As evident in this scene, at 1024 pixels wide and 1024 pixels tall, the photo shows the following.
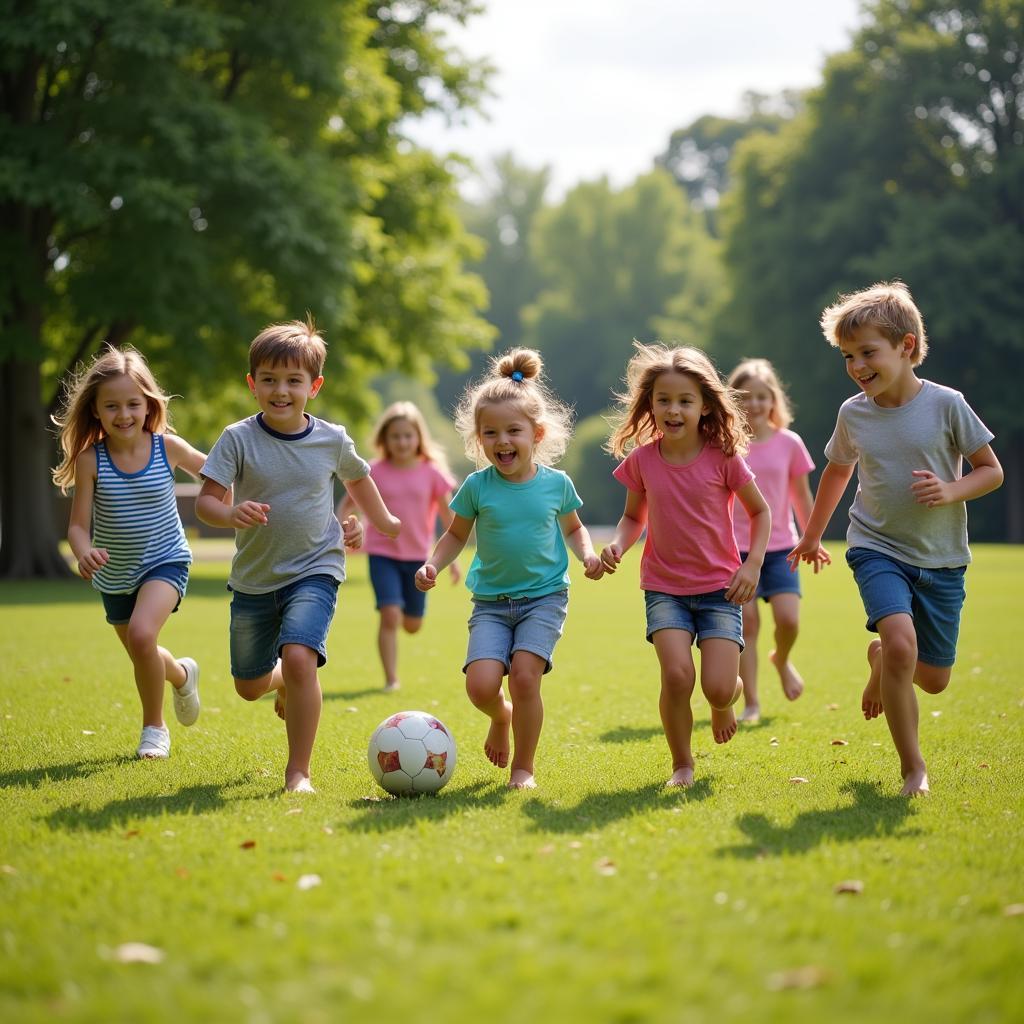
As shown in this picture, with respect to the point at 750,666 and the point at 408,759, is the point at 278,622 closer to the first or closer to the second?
the point at 408,759

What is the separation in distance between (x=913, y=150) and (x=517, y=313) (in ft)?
157

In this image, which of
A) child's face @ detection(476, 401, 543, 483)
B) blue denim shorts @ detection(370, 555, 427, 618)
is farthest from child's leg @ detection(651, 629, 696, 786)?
blue denim shorts @ detection(370, 555, 427, 618)

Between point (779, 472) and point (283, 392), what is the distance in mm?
4255

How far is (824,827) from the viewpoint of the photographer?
18.4 ft

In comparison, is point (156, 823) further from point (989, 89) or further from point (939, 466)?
point (989, 89)

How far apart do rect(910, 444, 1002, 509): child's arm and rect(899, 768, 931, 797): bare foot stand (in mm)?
1303

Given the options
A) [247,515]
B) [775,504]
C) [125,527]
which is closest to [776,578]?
[775,504]

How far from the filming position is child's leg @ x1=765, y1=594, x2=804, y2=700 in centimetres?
945

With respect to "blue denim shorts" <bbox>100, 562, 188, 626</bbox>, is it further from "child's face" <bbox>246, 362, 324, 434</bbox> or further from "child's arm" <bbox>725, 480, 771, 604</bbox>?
"child's arm" <bbox>725, 480, 771, 604</bbox>

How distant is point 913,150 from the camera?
158 ft

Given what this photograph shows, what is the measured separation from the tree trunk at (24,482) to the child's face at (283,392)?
20263 mm

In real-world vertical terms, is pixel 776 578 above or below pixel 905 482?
below

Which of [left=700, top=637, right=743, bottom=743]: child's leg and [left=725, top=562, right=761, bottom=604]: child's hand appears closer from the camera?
[left=725, top=562, right=761, bottom=604]: child's hand

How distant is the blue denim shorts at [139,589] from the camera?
24.6 feet
